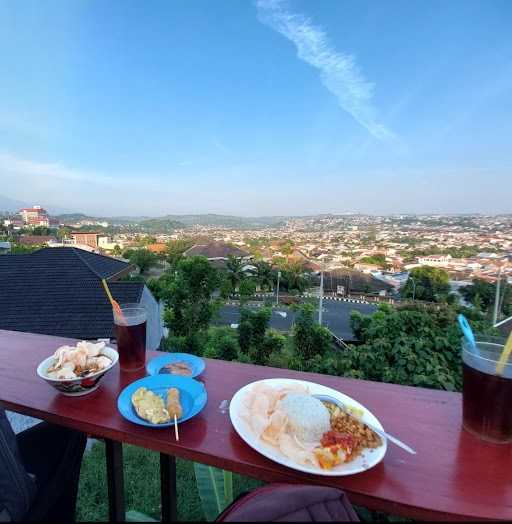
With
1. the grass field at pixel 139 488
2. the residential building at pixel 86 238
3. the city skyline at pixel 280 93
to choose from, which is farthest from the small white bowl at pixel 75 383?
the residential building at pixel 86 238

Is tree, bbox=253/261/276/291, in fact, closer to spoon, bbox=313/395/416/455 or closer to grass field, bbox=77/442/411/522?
grass field, bbox=77/442/411/522

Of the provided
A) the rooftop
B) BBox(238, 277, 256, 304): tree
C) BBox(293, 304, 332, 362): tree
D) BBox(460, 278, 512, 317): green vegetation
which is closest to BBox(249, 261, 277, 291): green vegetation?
BBox(238, 277, 256, 304): tree

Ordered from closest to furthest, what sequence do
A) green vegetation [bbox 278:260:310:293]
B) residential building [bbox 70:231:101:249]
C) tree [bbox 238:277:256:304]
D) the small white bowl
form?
the small white bowl
green vegetation [bbox 278:260:310:293]
residential building [bbox 70:231:101:249]
tree [bbox 238:277:256:304]

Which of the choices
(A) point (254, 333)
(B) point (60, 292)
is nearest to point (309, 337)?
(A) point (254, 333)

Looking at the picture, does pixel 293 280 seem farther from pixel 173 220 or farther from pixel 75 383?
pixel 75 383

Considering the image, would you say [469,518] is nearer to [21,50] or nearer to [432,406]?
[432,406]

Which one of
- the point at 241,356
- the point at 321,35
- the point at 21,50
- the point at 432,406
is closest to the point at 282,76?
the point at 321,35
